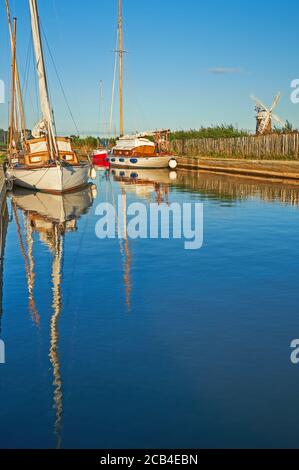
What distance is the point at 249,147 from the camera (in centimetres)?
5491

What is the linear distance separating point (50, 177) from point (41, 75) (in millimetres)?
5649

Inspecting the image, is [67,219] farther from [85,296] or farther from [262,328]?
[262,328]

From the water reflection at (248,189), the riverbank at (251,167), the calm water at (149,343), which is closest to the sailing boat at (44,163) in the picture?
the water reflection at (248,189)

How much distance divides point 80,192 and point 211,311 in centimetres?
2376

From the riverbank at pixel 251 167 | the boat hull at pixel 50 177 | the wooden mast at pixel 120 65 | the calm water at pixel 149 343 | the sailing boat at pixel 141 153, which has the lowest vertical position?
the calm water at pixel 149 343

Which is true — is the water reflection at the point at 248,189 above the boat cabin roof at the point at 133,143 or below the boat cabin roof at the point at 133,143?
below

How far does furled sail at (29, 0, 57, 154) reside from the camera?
2955 centimetres

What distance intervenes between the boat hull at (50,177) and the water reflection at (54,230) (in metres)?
0.45

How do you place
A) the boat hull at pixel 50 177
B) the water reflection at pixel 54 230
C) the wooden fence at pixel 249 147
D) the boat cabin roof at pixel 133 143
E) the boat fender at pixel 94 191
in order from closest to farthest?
the water reflection at pixel 54 230, the boat hull at pixel 50 177, the boat fender at pixel 94 191, the wooden fence at pixel 249 147, the boat cabin roof at pixel 133 143

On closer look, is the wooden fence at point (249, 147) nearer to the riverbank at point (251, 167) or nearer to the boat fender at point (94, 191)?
the riverbank at point (251, 167)

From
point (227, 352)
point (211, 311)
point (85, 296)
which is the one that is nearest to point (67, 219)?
point (85, 296)

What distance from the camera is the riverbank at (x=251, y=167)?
40.8 m

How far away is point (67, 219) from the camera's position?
71.1 feet

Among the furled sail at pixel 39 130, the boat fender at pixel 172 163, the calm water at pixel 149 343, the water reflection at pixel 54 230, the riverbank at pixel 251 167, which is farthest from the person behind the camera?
the boat fender at pixel 172 163
